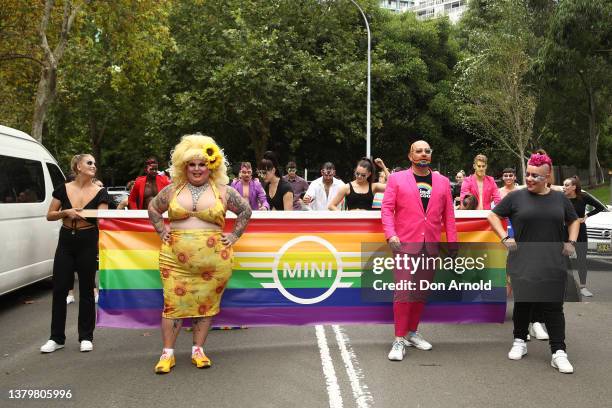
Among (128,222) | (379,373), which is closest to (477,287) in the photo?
(379,373)

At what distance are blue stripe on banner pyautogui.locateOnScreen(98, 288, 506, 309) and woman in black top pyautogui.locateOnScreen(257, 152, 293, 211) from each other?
2.44 meters

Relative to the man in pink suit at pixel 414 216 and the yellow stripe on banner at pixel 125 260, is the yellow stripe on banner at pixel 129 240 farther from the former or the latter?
the man in pink suit at pixel 414 216

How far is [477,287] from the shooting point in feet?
20.4

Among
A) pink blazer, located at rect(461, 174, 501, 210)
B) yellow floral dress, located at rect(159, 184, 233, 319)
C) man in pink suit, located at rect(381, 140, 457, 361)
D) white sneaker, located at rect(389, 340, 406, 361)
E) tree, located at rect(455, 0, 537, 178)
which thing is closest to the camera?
yellow floral dress, located at rect(159, 184, 233, 319)

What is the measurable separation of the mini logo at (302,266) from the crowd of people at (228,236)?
2.02ft

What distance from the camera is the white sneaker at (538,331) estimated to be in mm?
6529

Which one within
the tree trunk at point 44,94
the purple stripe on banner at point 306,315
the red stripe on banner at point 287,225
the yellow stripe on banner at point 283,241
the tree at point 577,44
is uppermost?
the tree at point 577,44

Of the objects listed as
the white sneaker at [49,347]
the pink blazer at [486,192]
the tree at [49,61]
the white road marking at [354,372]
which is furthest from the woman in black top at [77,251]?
the tree at [49,61]

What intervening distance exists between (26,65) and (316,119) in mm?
11043

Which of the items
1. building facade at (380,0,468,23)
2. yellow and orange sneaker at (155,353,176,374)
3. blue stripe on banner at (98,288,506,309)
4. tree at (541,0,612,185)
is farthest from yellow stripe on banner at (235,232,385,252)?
building facade at (380,0,468,23)

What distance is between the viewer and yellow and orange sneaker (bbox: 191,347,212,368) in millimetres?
5410

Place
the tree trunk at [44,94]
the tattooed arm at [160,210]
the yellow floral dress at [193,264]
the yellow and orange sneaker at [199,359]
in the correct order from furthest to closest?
the tree trunk at [44,94]
the yellow and orange sneaker at [199,359]
the tattooed arm at [160,210]
the yellow floral dress at [193,264]

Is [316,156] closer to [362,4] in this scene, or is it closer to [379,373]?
[362,4]

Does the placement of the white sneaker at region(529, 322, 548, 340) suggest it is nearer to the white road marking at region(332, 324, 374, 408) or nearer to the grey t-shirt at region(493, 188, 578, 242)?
the grey t-shirt at region(493, 188, 578, 242)
